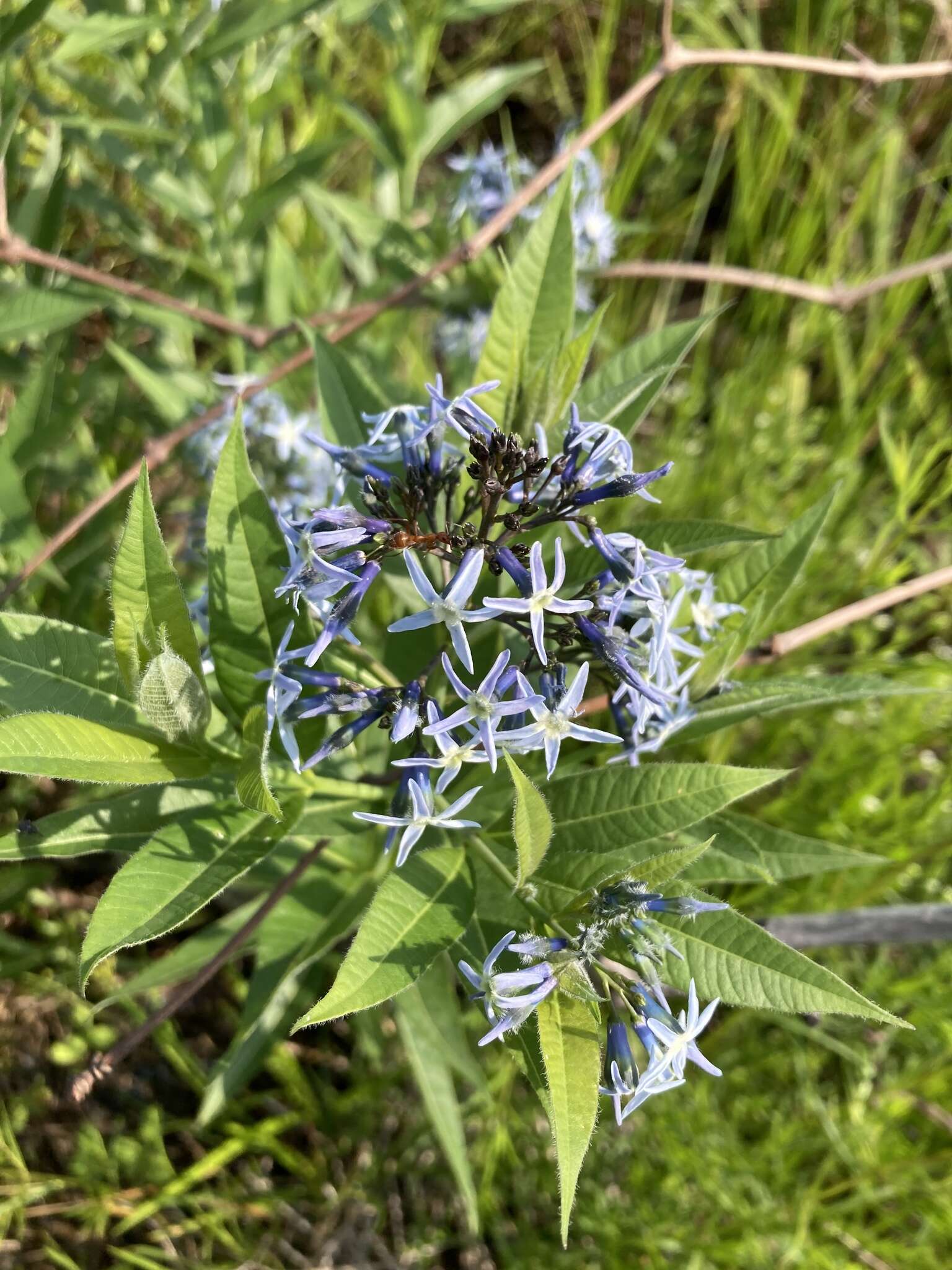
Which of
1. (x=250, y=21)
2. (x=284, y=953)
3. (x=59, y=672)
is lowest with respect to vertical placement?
(x=284, y=953)

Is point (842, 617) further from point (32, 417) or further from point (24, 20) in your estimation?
point (24, 20)

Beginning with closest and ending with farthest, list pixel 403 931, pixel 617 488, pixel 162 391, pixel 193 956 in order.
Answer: pixel 403 931, pixel 617 488, pixel 193 956, pixel 162 391

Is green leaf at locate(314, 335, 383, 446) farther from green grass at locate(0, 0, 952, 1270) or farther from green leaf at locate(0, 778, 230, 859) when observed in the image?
green grass at locate(0, 0, 952, 1270)

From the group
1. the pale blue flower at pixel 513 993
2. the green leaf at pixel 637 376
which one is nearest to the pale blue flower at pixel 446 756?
the pale blue flower at pixel 513 993

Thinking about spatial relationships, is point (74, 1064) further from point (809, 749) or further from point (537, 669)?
point (809, 749)

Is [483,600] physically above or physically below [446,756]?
Answer: above

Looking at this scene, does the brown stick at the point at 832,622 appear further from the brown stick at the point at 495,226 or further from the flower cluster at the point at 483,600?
the brown stick at the point at 495,226

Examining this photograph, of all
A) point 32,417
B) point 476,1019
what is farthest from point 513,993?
point 32,417
